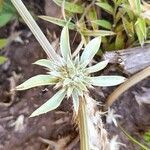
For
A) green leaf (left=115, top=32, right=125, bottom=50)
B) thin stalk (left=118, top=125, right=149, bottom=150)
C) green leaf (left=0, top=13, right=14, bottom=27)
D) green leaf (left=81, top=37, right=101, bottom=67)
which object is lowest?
thin stalk (left=118, top=125, right=149, bottom=150)

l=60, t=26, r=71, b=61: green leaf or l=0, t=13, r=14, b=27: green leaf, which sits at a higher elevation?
l=0, t=13, r=14, b=27: green leaf

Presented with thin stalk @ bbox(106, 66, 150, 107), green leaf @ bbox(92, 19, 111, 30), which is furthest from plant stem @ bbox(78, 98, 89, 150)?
green leaf @ bbox(92, 19, 111, 30)

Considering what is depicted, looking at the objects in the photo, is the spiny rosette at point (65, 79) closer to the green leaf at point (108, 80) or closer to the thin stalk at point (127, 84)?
the green leaf at point (108, 80)

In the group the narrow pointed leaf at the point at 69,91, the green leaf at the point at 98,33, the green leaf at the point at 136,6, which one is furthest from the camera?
the green leaf at the point at 98,33

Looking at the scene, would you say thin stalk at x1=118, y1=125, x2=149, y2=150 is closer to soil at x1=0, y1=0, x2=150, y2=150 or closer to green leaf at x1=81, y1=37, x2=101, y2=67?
soil at x1=0, y1=0, x2=150, y2=150

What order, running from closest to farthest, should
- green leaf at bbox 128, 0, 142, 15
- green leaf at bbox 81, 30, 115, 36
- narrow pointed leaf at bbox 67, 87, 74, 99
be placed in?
narrow pointed leaf at bbox 67, 87, 74, 99
green leaf at bbox 128, 0, 142, 15
green leaf at bbox 81, 30, 115, 36

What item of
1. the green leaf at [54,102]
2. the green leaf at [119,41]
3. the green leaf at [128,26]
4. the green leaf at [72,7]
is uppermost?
the green leaf at [72,7]

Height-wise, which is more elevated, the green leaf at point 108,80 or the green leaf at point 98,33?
the green leaf at point 98,33

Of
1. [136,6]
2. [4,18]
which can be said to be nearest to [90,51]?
[136,6]

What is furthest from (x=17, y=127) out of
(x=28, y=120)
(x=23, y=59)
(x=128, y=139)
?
(x=128, y=139)

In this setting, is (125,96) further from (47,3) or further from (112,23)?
(47,3)

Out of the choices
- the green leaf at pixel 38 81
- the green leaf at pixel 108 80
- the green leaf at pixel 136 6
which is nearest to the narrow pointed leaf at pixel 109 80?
the green leaf at pixel 108 80

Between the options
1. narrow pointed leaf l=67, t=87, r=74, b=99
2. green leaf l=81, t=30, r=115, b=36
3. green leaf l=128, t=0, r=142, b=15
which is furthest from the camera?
green leaf l=81, t=30, r=115, b=36
